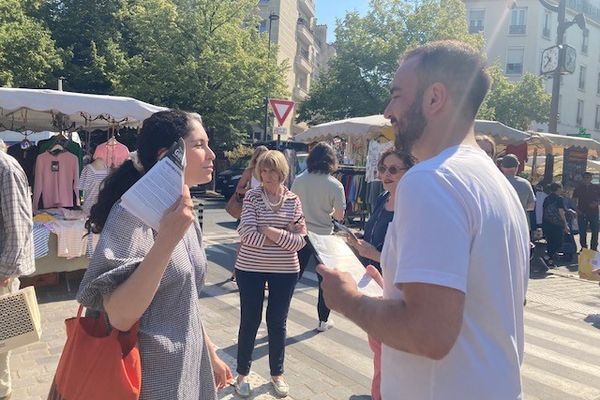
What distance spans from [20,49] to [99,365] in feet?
76.4

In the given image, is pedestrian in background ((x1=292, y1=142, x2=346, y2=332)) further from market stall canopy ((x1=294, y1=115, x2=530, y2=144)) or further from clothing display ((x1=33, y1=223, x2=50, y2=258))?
market stall canopy ((x1=294, y1=115, x2=530, y2=144))

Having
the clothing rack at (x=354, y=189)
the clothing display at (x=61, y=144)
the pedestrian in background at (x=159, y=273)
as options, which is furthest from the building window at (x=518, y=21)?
the pedestrian in background at (x=159, y=273)

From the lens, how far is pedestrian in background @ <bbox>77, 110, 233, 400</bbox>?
1.60 metres

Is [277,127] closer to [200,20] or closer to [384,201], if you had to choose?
[384,201]

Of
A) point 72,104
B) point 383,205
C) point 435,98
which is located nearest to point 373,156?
point 72,104

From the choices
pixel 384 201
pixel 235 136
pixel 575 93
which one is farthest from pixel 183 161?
pixel 575 93

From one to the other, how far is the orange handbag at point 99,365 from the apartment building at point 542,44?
4310 cm

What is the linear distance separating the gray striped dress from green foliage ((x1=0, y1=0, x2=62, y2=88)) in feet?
70.0

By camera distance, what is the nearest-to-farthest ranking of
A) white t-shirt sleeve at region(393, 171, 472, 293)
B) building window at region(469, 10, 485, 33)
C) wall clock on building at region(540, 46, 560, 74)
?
white t-shirt sleeve at region(393, 171, 472, 293)
wall clock on building at region(540, 46, 560, 74)
building window at region(469, 10, 485, 33)

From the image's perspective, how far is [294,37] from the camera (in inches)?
1793

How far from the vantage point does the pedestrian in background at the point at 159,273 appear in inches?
62.9

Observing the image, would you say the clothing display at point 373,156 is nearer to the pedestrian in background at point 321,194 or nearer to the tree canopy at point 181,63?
the pedestrian in background at point 321,194

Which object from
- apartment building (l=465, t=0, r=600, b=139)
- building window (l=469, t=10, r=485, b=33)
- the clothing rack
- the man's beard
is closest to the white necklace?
the man's beard

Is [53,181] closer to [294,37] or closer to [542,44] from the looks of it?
[294,37]
